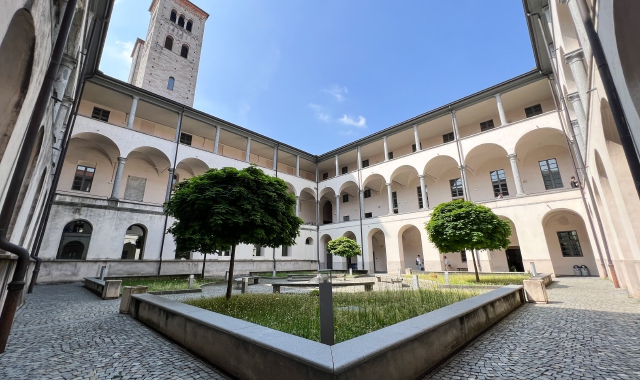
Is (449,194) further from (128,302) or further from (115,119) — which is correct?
Result: (115,119)

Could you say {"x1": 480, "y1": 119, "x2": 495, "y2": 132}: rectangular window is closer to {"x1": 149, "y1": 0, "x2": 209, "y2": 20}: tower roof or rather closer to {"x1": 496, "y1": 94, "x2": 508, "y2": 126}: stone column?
{"x1": 496, "y1": 94, "x2": 508, "y2": 126}: stone column

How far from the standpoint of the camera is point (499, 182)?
70.6 ft

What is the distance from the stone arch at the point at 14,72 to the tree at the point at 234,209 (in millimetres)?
3372

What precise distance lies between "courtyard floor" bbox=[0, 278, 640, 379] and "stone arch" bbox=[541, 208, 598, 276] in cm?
1453

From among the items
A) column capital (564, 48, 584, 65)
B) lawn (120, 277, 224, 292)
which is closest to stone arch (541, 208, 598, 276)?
column capital (564, 48, 584, 65)

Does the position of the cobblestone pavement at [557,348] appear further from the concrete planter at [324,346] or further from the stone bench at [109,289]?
the stone bench at [109,289]

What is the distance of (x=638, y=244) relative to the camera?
274 inches

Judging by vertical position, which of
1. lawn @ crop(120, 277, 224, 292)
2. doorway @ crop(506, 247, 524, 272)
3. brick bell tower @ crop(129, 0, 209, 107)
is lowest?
lawn @ crop(120, 277, 224, 292)

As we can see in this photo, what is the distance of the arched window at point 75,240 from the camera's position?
54.5ft

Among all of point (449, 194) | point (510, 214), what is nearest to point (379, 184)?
point (449, 194)

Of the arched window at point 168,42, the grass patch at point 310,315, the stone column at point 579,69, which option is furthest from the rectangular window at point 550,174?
the arched window at point 168,42

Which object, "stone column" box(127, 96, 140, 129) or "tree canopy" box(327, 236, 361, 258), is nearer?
"stone column" box(127, 96, 140, 129)

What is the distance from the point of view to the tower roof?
34.0 m

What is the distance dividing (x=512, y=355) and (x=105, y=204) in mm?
21776
